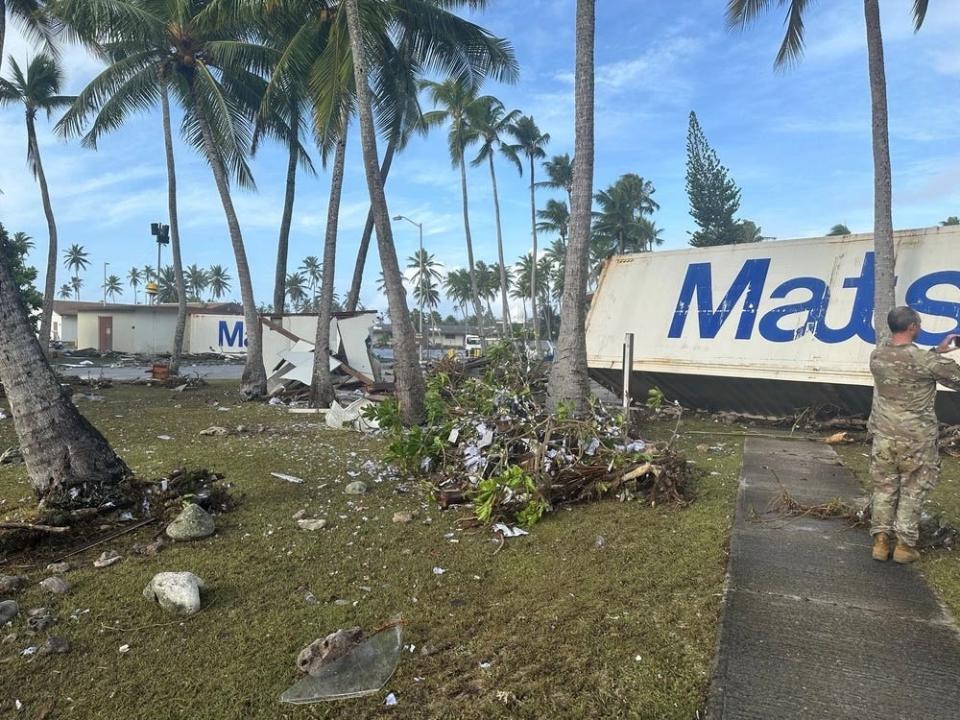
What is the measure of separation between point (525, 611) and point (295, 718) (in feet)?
4.35

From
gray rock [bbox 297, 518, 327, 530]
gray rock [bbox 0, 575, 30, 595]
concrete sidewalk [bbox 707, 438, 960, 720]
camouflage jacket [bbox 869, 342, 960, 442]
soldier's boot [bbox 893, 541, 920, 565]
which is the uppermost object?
camouflage jacket [bbox 869, 342, 960, 442]

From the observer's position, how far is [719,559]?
402 centimetres

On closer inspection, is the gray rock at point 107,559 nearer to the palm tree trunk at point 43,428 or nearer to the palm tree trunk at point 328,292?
the palm tree trunk at point 43,428

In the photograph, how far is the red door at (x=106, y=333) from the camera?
38250 mm

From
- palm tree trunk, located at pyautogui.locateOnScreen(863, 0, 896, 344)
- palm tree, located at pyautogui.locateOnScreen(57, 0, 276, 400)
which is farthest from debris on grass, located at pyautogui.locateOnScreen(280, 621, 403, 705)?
palm tree, located at pyautogui.locateOnScreen(57, 0, 276, 400)

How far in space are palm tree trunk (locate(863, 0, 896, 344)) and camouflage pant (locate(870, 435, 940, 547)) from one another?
15.4ft

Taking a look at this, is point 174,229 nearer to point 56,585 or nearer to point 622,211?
point 56,585

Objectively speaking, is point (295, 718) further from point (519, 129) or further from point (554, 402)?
point (519, 129)

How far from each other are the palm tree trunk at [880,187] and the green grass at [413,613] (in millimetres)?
4436

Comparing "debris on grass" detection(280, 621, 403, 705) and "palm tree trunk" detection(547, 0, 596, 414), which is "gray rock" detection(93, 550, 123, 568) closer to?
"debris on grass" detection(280, 621, 403, 705)

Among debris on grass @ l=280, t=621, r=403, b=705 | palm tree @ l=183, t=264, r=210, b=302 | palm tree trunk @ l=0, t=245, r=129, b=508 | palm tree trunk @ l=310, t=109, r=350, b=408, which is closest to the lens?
debris on grass @ l=280, t=621, r=403, b=705

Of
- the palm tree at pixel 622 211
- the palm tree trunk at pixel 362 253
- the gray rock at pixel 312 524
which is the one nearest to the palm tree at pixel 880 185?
the gray rock at pixel 312 524

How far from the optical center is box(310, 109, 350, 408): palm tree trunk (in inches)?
500

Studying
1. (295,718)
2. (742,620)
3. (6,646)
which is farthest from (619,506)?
(6,646)
